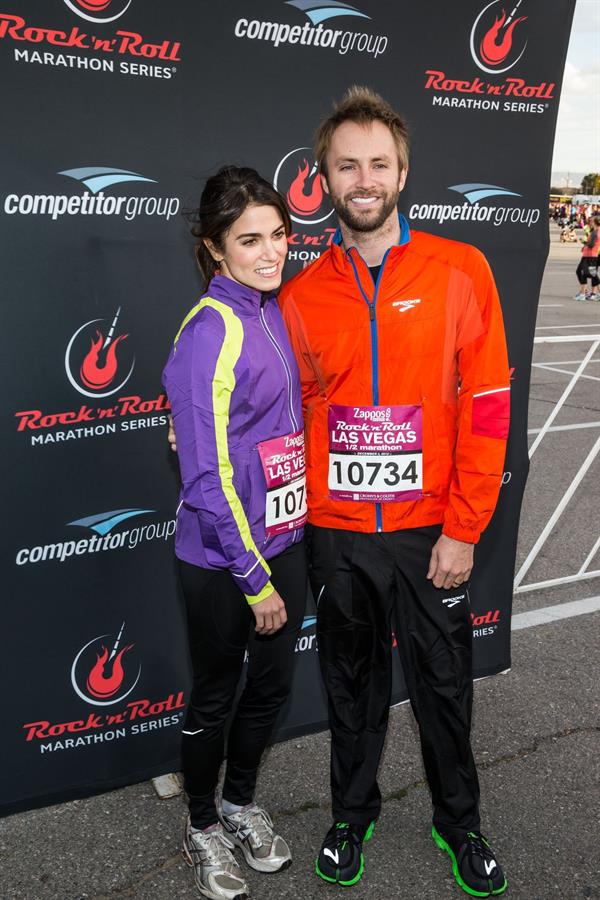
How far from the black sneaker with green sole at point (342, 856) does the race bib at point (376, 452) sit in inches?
43.8

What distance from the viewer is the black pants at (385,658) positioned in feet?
8.57

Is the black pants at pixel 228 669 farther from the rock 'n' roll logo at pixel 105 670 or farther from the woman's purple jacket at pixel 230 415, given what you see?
the rock 'n' roll logo at pixel 105 670

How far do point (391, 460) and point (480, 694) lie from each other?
1735 millimetres

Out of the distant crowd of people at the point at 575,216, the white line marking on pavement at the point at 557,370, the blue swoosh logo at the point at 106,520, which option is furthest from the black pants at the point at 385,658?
the distant crowd of people at the point at 575,216

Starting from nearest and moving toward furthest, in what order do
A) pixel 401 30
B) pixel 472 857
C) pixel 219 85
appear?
pixel 472 857 → pixel 219 85 → pixel 401 30

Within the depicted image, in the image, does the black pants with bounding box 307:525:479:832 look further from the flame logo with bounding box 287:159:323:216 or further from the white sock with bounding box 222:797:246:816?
the flame logo with bounding box 287:159:323:216

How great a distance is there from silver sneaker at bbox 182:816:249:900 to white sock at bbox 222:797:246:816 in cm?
11

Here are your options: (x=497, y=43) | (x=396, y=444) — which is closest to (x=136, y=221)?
(x=396, y=444)

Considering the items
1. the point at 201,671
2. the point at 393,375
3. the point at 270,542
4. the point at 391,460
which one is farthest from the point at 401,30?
A: the point at 201,671

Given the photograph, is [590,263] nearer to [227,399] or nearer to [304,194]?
[304,194]

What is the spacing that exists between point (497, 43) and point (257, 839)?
9.88 ft

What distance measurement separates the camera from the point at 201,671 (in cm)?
258

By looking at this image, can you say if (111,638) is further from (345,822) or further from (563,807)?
(563,807)

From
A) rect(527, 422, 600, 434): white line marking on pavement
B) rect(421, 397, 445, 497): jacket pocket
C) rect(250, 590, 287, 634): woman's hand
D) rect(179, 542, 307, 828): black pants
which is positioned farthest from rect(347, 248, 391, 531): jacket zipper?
rect(527, 422, 600, 434): white line marking on pavement
